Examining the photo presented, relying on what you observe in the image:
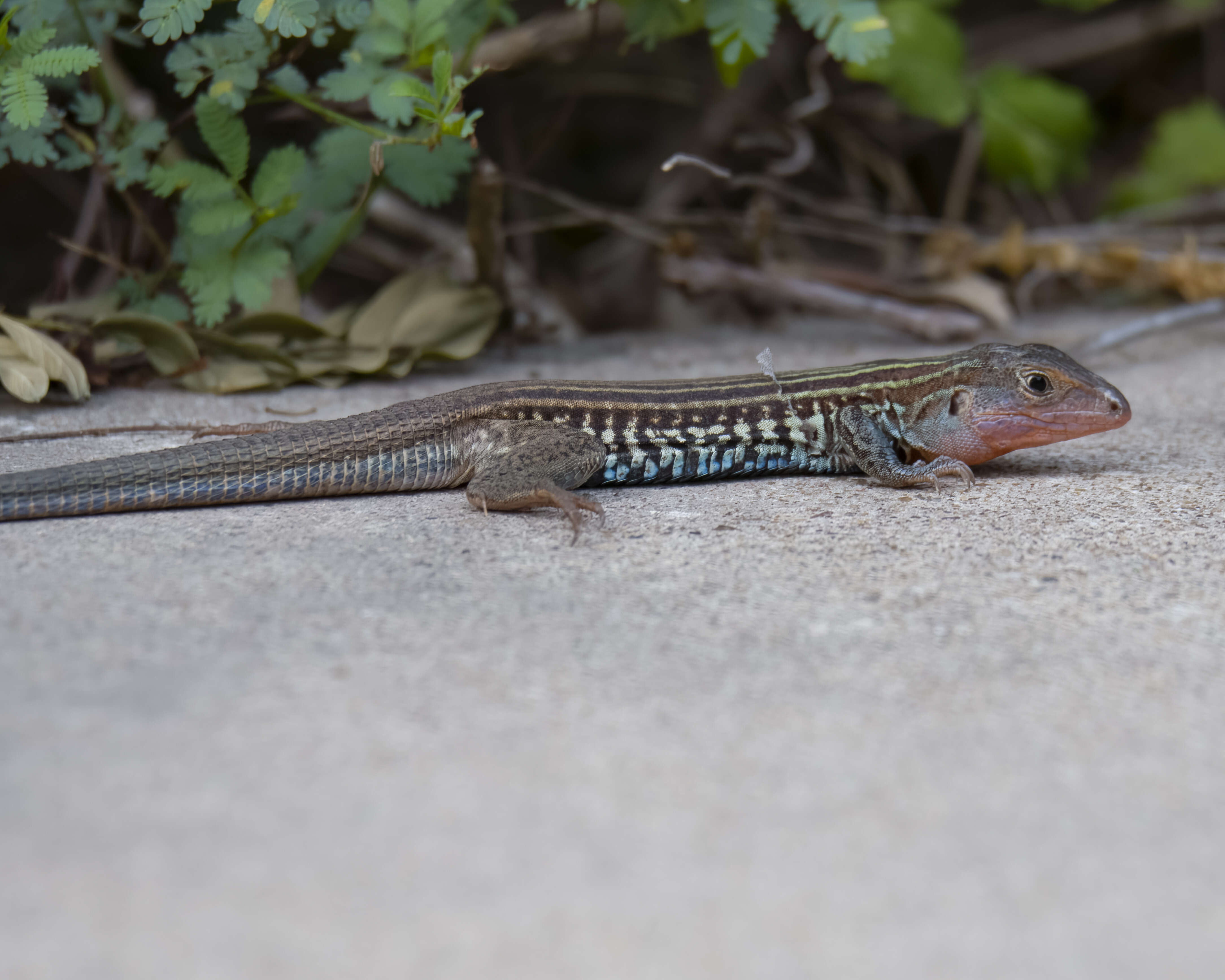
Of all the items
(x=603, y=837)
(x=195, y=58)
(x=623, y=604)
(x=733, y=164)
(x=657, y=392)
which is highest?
(x=733, y=164)

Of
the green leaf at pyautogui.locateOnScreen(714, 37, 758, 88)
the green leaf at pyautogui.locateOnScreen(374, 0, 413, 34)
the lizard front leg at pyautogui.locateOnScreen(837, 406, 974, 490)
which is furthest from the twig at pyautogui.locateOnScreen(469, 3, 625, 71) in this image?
the lizard front leg at pyautogui.locateOnScreen(837, 406, 974, 490)

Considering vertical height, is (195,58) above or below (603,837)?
above

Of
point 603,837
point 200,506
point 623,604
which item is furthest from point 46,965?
point 200,506

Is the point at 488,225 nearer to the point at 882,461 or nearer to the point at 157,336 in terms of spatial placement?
the point at 157,336

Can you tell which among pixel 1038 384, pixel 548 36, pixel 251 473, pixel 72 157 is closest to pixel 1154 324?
pixel 1038 384

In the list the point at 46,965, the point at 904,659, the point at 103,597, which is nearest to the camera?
the point at 46,965

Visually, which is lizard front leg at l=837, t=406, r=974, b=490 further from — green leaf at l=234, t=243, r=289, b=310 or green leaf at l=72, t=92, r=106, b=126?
green leaf at l=72, t=92, r=106, b=126

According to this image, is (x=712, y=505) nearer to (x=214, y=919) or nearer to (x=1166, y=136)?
(x=214, y=919)
